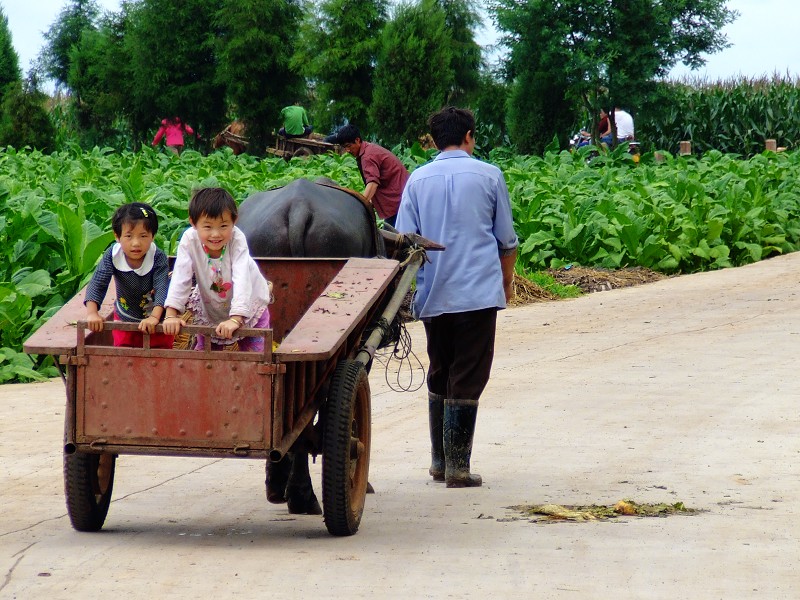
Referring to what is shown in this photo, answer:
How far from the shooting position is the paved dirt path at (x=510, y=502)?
4570 millimetres

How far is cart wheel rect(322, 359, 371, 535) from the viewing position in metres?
5.08

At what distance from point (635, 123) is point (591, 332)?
67.3 feet

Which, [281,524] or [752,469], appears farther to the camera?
[752,469]

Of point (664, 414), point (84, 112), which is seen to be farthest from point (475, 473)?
point (84, 112)

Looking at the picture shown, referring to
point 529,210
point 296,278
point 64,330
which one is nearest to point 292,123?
point 529,210

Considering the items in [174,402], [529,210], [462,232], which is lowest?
[174,402]

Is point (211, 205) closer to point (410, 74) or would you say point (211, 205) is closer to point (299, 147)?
point (299, 147)

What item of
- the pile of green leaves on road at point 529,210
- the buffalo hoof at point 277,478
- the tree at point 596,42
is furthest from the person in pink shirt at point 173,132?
the buffalo hoof at point 277,478

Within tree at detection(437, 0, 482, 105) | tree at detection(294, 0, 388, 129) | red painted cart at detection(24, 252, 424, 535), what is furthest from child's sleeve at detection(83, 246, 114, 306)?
tree at detection(437, 0, 482, 105)

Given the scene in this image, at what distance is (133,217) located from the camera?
5254mm

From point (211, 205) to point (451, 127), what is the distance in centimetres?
177

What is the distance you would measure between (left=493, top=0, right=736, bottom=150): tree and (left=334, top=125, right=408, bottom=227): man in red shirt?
60.1 feet

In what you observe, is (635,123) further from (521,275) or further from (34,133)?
(521,275)

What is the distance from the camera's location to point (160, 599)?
4312 mm
